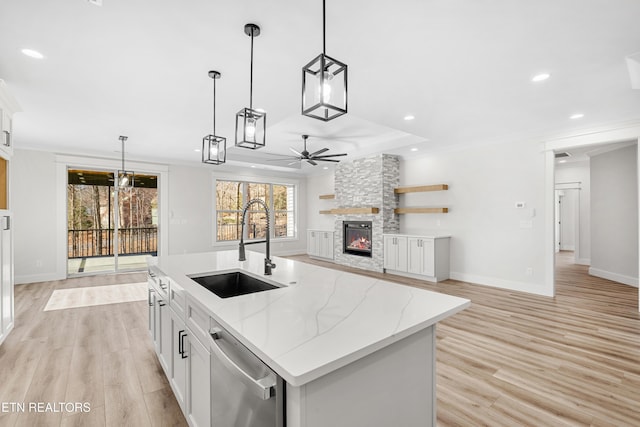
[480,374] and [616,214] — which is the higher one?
[616,214]

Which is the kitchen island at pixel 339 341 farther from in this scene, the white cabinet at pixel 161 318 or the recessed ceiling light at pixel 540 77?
the recessed ceiling light at pixel 540 77

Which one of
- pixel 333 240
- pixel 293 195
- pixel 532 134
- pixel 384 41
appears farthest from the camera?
pixel 293 195

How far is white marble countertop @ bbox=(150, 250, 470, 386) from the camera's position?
917 millimetres

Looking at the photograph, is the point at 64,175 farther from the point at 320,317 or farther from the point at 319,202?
the point at 320,317

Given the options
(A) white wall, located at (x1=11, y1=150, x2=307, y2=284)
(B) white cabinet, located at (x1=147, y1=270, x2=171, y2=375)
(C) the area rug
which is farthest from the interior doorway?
(B) white cabinet, located at (x1=147, y1=270, x2=171, y2=375)

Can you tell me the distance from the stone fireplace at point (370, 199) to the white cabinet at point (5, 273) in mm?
5455

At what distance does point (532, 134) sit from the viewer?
→ 464 cm

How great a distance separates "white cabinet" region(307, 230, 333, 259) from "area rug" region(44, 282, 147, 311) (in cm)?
411

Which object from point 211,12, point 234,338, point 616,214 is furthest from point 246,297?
point 616,214

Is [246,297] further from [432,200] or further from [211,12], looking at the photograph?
[432,200]

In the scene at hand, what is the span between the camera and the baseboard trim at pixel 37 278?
17.9 ft

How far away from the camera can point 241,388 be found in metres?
1.12

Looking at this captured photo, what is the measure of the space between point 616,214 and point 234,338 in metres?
7.14

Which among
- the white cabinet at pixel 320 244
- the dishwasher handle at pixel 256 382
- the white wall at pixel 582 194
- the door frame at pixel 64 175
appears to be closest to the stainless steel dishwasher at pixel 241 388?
the dishwasher handle at pixel 256 382
